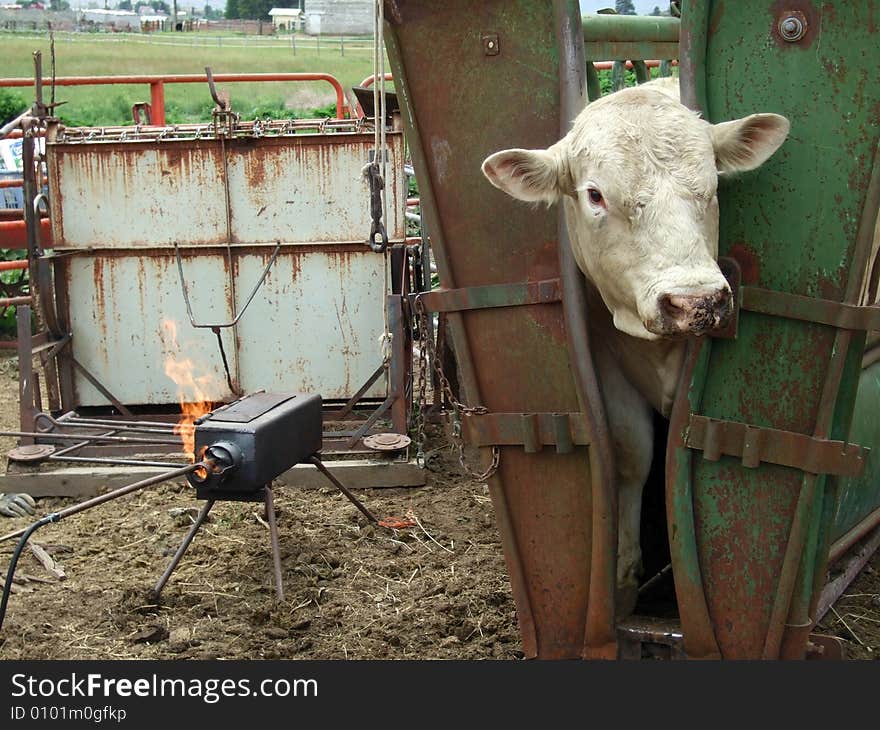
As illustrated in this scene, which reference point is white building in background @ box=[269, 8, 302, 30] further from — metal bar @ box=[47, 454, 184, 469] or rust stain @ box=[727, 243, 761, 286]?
rust stain @ box=[727, 243, 761, 286]

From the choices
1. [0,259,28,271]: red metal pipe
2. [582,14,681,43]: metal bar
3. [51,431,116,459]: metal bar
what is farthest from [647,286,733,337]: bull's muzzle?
[0,259,28,271]: red metal pipe

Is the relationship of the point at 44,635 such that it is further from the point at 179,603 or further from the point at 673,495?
the point at 673,495

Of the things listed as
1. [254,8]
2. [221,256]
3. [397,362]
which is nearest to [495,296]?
[397,362]

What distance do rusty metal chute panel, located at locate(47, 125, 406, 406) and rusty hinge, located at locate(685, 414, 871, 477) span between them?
4.05m

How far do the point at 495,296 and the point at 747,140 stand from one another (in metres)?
0.90

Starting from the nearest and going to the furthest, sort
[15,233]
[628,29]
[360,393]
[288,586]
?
[628,29] → [288,586] → [360,393] → [15,233]

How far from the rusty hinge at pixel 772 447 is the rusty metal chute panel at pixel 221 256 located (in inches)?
160

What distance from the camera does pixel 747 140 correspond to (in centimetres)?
288

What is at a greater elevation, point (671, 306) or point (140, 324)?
point (671, 306)

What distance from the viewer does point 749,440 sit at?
3.06 m

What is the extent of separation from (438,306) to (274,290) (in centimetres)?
377

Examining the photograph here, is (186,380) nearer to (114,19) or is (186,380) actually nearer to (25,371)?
(25,371)

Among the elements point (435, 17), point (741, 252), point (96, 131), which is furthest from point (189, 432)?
point (741, 252)

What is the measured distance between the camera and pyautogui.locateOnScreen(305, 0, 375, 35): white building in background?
153ft
